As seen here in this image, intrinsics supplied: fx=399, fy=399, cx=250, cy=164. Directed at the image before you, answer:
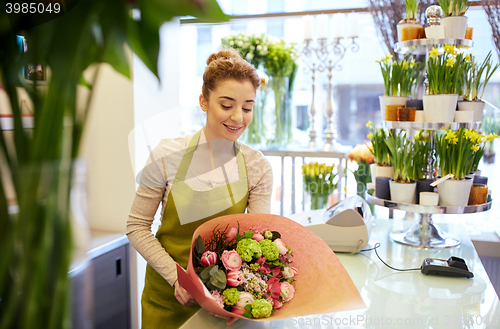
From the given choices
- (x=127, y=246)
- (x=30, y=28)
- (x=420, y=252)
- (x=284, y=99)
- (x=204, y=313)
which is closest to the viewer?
(x=30, y=28)

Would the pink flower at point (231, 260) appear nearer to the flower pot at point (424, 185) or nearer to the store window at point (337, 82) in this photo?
the flower pot at point (424, 185)

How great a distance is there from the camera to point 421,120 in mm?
1683

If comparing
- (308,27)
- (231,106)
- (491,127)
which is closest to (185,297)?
(231,106)

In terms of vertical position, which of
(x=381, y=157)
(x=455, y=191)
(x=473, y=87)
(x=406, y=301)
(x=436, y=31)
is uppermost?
(x=436, y=31)

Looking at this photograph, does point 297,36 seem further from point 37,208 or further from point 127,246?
point 37,208

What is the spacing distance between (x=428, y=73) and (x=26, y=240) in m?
1.75

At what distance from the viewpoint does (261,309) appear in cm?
80

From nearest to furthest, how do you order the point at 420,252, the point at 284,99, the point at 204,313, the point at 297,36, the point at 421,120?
1. the point at 204,313
2. the point at 420,252
3. the point at 421,120
4. the point at 297,36
5. the point at 284,99

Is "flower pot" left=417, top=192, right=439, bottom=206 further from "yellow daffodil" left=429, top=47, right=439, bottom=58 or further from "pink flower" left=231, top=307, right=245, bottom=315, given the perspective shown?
"pink flower" left=231, top=307, right=245, bottom=315

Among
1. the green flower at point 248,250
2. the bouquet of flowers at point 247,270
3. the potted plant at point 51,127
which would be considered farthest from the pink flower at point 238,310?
the potted plant at point 51,127

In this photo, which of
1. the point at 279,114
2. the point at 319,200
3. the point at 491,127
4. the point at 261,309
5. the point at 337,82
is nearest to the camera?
the point at 261,309

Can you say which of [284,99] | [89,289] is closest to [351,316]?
[89,289]

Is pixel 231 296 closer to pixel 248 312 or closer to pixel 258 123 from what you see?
pixel 248 312

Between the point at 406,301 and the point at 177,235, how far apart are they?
28.6 inches
